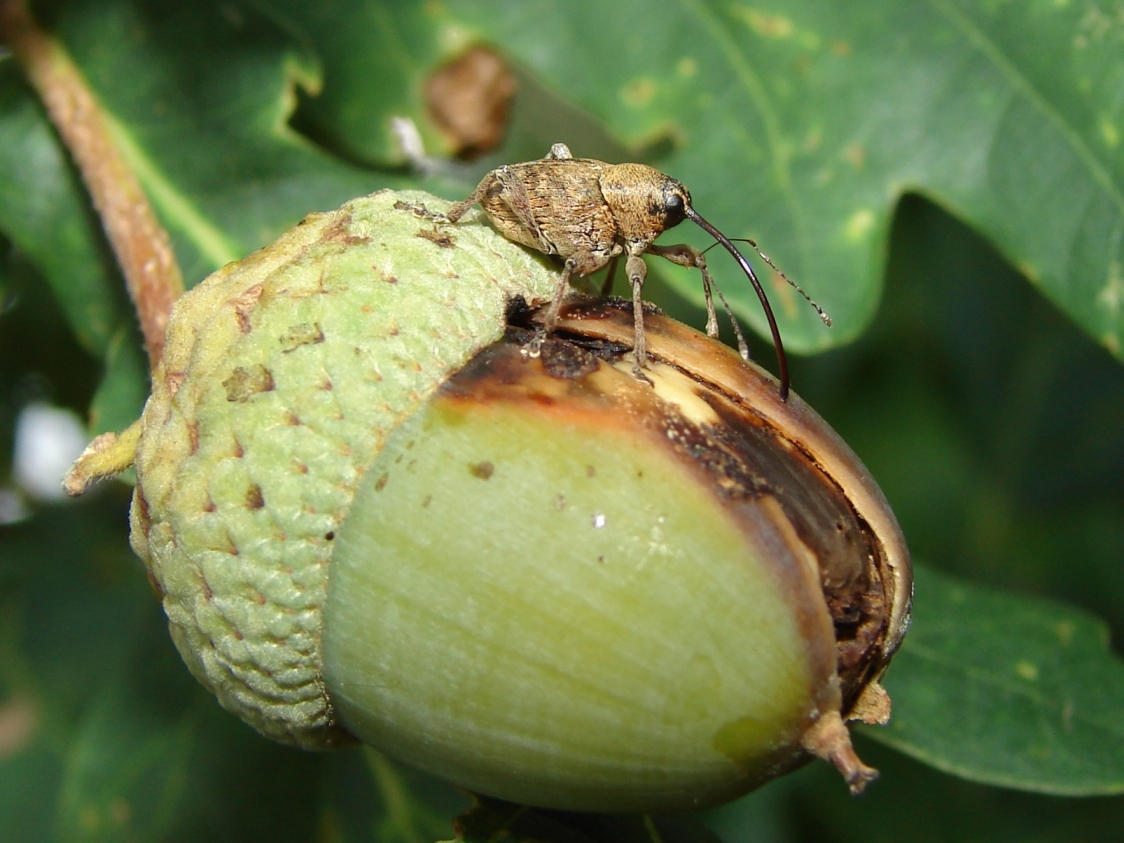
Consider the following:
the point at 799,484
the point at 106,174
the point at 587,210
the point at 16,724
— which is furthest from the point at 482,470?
the point at 16,724

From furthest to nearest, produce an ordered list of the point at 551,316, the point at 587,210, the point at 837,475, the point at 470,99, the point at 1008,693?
the point at 470,99 → the point at 1008,693 → the point at 587,210 → the point at 551,316 → the point at 837,475

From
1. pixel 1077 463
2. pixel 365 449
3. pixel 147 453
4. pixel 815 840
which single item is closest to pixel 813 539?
pixel 365 449

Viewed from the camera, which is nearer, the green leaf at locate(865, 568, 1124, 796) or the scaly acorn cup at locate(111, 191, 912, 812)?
the scaly acorn cup at locate(111, 191, 912, 812)

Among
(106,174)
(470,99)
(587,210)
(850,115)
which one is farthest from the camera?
(470,99)

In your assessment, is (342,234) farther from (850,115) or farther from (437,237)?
(850,115)

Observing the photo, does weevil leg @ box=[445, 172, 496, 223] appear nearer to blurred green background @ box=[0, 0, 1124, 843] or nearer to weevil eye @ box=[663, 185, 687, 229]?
weevil eye @ box=[663, 185, 687, 229]

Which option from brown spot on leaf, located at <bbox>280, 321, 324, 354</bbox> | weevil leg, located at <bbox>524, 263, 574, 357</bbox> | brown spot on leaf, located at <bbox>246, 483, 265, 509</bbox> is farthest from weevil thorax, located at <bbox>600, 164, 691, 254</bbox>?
brown spot on leaf, located at <bbox>246, 483, 265, 509</bbox>

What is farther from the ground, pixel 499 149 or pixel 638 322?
pixel 638 322

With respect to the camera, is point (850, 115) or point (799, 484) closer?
point (799, 484)
